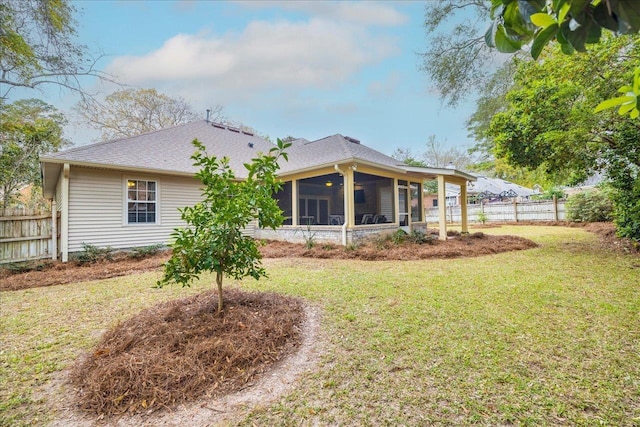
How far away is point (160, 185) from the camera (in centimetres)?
959

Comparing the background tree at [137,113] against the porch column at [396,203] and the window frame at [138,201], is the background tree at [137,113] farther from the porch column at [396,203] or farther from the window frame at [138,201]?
the porch column at [396,203]

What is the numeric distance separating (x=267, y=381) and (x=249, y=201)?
1767mm

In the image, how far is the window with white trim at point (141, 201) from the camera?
9.04 metres

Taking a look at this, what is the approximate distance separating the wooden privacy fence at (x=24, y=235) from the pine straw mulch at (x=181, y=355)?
687cm

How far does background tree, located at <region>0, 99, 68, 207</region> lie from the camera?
12719mm

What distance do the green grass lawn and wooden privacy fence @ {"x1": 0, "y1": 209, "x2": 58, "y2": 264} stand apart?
9.36 ft

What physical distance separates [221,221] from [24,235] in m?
8.24

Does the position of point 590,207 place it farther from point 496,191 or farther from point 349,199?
point 349,199

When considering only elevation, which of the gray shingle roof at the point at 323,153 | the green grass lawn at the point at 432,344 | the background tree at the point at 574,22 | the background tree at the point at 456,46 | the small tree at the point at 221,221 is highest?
the background tree at the point at 456,46

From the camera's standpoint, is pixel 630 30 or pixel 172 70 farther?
pixel 172 70

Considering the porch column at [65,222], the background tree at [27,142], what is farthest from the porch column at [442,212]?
the background tree at [27,142]

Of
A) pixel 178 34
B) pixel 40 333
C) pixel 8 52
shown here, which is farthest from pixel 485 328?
pixel 178 34

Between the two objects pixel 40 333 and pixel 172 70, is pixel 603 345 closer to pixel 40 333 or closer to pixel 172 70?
pixel 40 333

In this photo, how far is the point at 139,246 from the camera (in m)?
9.09
